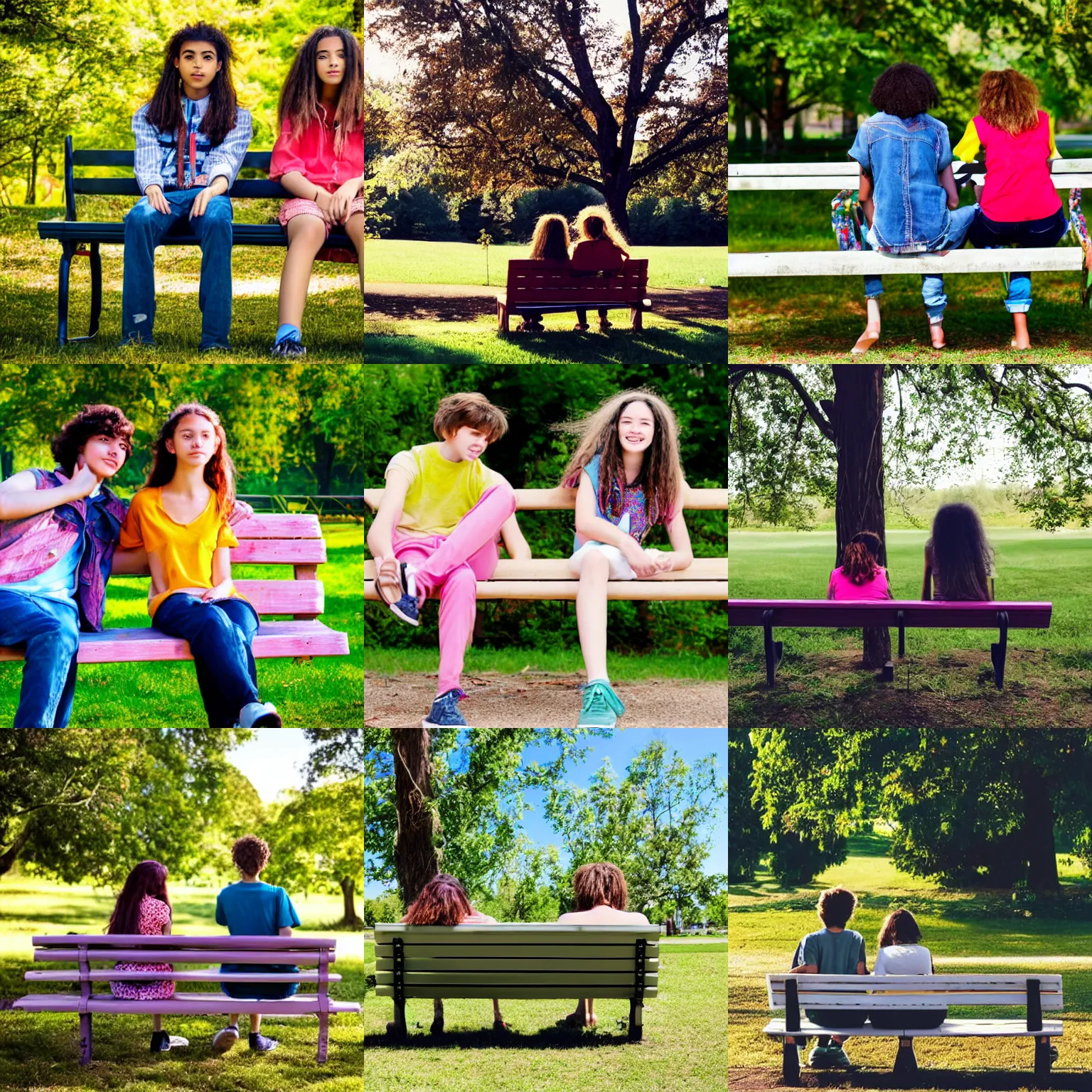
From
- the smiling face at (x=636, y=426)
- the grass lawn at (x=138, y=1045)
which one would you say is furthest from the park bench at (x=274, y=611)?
the grass lawn at (x=138, y=1045)

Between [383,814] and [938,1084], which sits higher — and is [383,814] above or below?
above

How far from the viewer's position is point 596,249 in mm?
9383

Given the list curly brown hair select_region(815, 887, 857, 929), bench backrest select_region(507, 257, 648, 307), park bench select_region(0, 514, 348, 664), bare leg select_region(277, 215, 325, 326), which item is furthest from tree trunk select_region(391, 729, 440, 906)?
bench backrest select_region(507, 257, 648, 307)

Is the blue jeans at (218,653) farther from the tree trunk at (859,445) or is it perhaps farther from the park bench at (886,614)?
the tree trunk at (859,445)

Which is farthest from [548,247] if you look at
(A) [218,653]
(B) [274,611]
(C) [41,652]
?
(C) [41,652]

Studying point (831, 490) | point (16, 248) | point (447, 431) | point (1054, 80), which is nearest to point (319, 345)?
point (447, 431)

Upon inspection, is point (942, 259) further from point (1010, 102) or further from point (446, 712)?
point (446, 712)

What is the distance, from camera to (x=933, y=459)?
10.6 m

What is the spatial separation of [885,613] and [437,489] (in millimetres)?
2561

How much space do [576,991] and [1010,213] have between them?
4699 mm

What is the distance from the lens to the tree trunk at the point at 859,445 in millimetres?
10414

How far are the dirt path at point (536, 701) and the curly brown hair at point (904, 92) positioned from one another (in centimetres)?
331

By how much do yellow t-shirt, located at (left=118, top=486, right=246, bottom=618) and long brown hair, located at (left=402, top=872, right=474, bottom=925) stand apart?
→ 67.1 inches

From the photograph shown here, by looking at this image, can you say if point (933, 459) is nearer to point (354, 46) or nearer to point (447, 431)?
point (447, 431)
